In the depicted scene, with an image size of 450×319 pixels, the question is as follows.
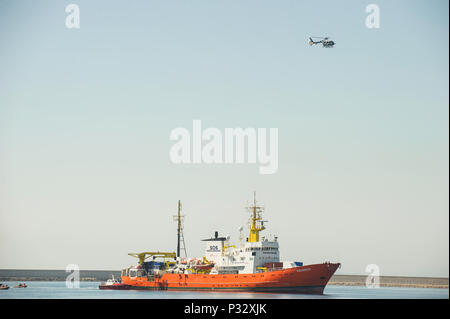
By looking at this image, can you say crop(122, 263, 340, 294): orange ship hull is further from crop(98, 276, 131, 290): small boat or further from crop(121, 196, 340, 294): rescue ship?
crop(98, 276, 131, 290): small boat

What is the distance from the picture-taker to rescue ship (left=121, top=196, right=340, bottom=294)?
6194 cm

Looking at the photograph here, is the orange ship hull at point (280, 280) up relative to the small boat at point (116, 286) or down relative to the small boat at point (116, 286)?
up

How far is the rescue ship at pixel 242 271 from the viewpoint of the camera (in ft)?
203

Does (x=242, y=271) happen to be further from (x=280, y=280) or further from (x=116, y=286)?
(x=116, y=286)

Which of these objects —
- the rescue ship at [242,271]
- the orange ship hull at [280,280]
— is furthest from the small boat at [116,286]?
the orange ship hull at [280,280]

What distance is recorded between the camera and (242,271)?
220 feet

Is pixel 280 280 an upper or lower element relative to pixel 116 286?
upper

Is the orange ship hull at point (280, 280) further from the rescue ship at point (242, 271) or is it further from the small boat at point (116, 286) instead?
the small boat at point (116, 286)

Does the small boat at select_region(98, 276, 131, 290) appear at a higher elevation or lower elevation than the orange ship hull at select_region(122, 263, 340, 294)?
lower

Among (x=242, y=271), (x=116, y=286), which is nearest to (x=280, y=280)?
(x=242, y=271)

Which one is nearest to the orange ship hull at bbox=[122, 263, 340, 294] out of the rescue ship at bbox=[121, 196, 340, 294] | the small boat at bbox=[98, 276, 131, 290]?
the rescue ship at bbox=[121, 196, 340, 294]
